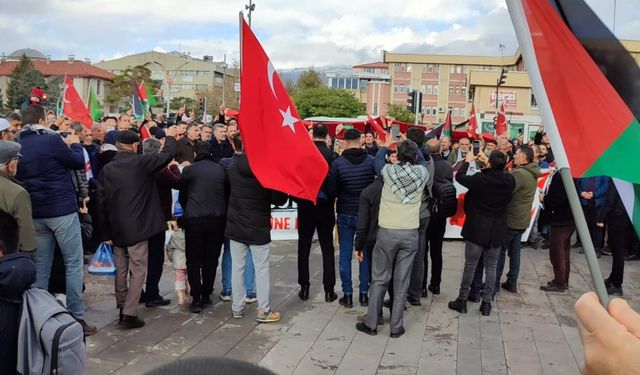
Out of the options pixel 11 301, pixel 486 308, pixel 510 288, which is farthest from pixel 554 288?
pixel 11 301

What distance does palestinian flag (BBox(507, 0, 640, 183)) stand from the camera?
222 cm

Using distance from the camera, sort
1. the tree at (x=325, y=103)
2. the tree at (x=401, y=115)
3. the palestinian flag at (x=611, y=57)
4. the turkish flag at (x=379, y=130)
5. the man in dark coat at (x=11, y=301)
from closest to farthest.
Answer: the palestinian flag at (x=611, y=57), the man in dark coat at (x=11, y=301), the turkish flag at (x=379, y=130), the tree at (x=325, y=103), the tree at (x=401, y=115)

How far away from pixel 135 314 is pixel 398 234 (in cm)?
282

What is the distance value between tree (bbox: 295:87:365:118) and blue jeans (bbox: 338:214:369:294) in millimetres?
55416

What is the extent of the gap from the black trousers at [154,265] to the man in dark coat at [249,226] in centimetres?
89

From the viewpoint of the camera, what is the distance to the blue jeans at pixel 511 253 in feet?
24.7

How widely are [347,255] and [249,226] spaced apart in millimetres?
1458

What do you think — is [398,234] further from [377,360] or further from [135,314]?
[135,314]

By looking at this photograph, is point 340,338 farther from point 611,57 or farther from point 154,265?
point 611,57

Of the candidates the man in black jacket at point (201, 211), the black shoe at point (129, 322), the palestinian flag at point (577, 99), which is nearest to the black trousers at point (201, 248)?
the man in black jacket at point (201, 211)

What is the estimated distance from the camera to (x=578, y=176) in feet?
7.57

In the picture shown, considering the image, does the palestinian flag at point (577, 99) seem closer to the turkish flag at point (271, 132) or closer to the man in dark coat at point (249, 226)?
the turkish flag at point (271, 132)

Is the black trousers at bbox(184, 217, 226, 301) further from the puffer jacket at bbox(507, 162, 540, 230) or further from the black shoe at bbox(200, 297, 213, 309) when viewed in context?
the puffer jacket at bbox(507, 162, 540, 230)

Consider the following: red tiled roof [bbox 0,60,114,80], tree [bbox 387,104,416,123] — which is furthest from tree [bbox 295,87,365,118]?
red tiled roof [bbox 0,60,114,80]
